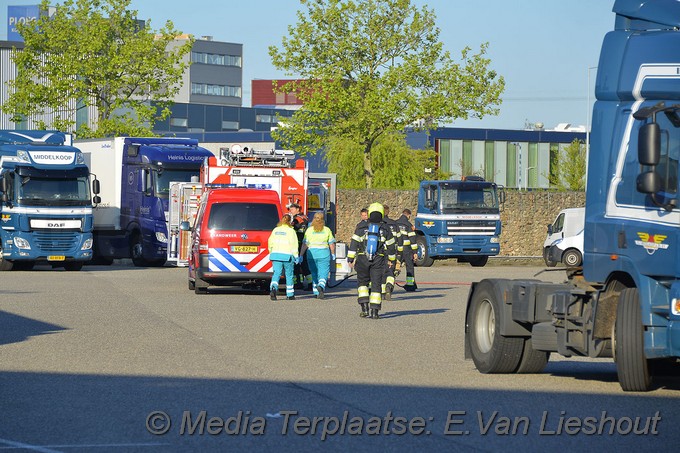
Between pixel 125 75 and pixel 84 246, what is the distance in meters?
19.7

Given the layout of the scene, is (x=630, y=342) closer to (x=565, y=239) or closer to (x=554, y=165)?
(x=565, y=239)

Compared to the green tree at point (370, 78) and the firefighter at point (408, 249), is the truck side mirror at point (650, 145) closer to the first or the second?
the firefighter at point (408, 249)

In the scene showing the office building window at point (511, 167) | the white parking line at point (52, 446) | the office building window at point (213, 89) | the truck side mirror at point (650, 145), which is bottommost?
the white parking line at point (52, 446)

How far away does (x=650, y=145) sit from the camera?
10875mm

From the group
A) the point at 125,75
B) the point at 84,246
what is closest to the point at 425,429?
the point at 84,246

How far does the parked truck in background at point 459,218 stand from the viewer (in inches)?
1610

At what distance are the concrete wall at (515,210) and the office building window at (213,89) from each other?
97841 mm

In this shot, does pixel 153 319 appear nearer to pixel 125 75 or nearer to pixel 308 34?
pixel 308 34

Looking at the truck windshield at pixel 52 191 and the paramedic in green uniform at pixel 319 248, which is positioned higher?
the truck windshield at pixel 52 191

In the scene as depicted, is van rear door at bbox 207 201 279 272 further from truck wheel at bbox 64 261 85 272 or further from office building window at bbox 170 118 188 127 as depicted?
office building window at bbox 170 118 188 127

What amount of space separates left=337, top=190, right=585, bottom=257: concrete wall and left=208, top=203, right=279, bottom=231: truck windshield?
2238 centimetres

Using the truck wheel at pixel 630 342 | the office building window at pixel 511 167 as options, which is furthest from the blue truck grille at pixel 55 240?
the office building window at pixel 511 167

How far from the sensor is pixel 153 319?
19578mm

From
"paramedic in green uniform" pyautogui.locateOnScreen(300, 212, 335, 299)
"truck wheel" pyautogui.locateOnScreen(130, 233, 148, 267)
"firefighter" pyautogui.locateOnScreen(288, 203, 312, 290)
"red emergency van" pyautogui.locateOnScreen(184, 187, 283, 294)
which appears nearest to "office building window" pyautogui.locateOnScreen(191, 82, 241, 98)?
"truck wheel" pyautogui.locateOnScreen(130, 233, 148, 267)
